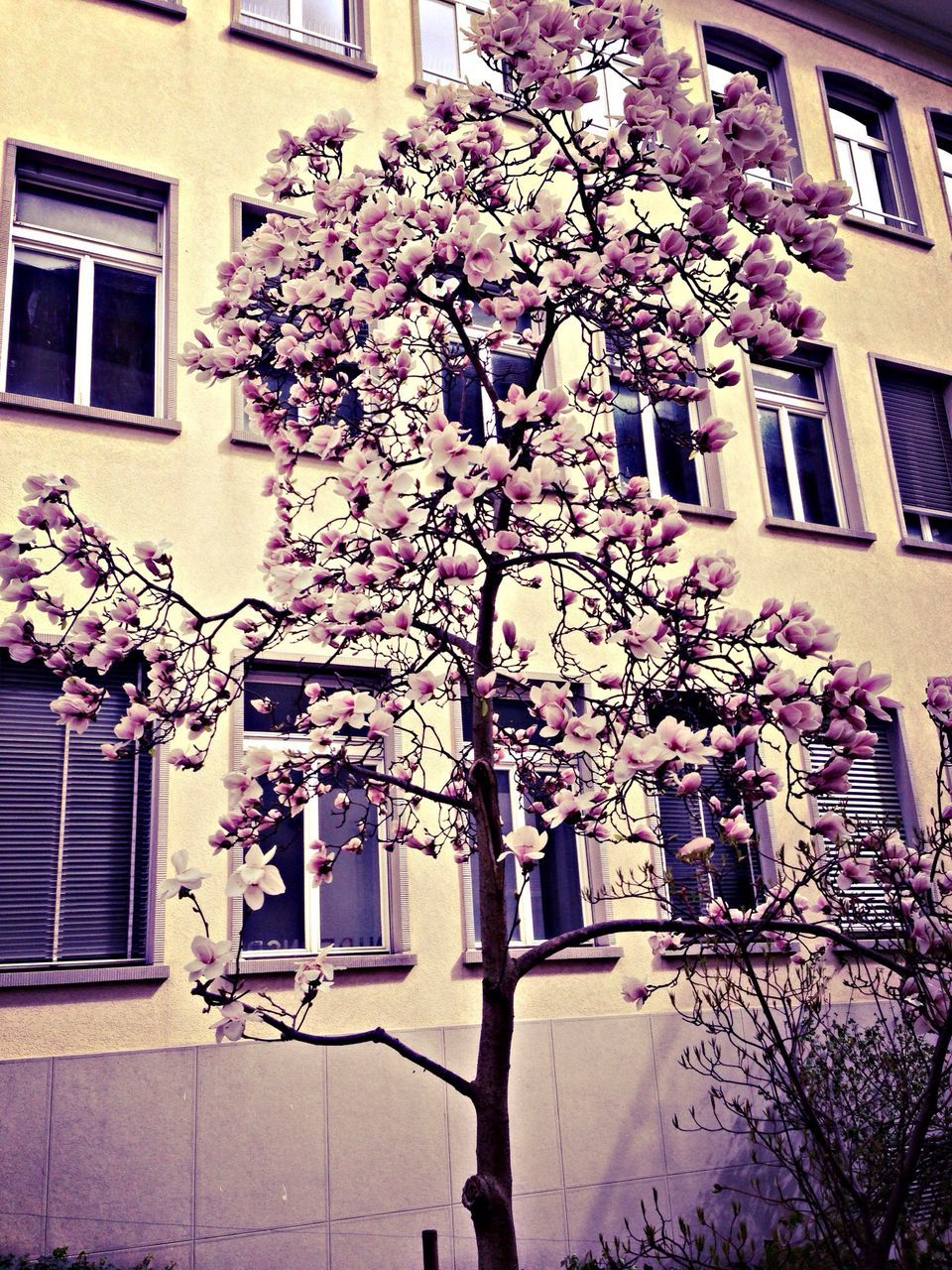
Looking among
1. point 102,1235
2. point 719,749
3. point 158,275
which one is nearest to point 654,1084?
point 102,1235

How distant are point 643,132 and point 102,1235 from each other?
18.8 feet

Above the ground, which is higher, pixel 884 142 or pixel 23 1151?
pixel 884 142

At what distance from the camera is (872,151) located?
522 inches

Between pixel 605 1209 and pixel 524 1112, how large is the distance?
84 cm

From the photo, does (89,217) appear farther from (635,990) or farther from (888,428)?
(888,428)

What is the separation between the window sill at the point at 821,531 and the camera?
10.5 metres

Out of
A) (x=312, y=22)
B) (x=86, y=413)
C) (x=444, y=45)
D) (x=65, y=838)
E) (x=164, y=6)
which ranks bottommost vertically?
(x=65, y=838)

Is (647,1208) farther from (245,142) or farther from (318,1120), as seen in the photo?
(245,142)

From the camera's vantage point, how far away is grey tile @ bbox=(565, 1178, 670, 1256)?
7.63 m

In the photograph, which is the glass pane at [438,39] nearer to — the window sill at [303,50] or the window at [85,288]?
the window sill at [303,50]

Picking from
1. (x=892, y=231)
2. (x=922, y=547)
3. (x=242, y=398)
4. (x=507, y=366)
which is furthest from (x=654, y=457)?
(x=892, y=231)

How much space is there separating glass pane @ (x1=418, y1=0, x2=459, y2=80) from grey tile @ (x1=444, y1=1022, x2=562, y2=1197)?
7599 mm

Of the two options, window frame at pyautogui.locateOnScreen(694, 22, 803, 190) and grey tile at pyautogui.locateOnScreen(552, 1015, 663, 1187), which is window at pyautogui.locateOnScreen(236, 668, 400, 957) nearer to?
grey tile at pyautogui.locateOnScreen(552, 1015, 663, 1187)

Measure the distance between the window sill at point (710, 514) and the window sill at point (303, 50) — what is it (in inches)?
166
